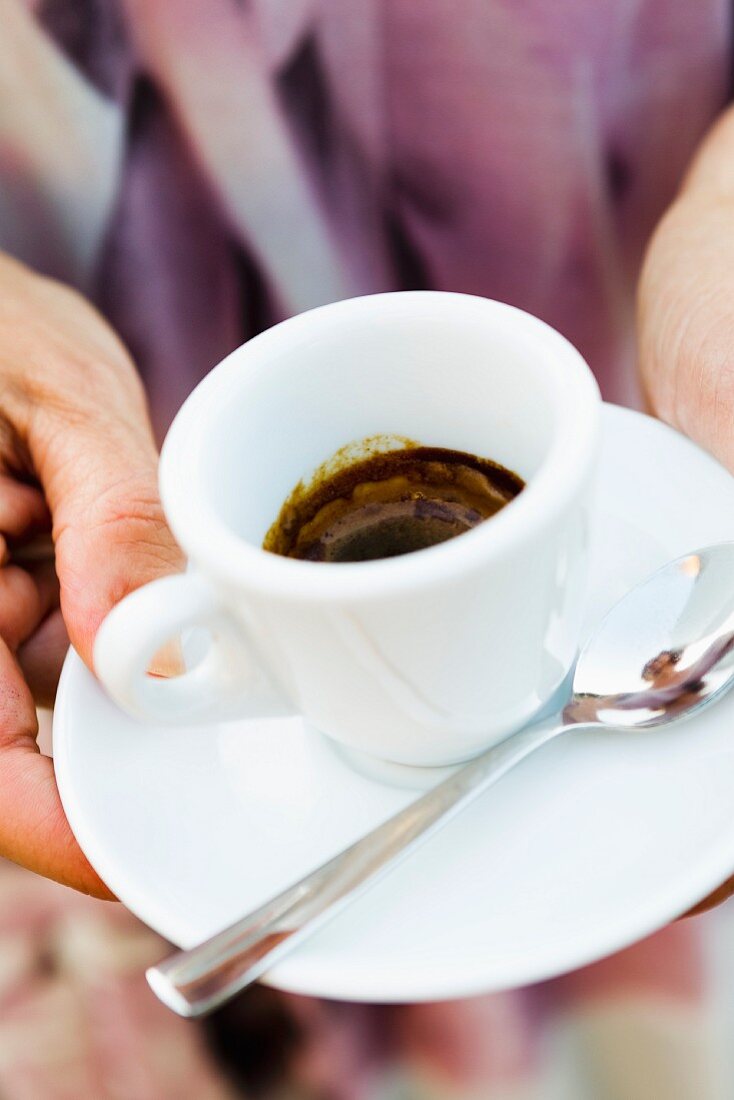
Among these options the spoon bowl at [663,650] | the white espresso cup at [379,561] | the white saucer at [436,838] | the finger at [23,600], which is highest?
the white espresso cup at [379,561]

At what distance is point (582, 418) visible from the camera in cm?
54

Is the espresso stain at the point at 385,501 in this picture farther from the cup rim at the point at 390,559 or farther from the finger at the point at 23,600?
the finger at the point at 23,600

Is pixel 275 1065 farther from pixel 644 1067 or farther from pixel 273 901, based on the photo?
pixel 273 901

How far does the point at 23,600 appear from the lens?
940 mm

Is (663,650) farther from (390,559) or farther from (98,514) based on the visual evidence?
(98,514)

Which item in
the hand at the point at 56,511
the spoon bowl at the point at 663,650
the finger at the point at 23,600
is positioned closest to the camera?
the spoon bowl at the point at 663,650

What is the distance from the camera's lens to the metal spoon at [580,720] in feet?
1.77

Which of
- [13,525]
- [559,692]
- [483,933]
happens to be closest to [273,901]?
[483,933]

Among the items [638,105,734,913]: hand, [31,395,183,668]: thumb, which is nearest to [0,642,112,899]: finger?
[31,395,183,668]: thumb

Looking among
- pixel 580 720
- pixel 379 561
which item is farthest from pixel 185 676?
pixel 580 720

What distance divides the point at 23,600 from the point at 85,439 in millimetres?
164

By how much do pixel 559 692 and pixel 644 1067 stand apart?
0.54 metres

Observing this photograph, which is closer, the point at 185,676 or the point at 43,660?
the point at 185,676

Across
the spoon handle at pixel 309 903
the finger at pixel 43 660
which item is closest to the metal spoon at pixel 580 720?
the spoon handle at pixel 309 903
